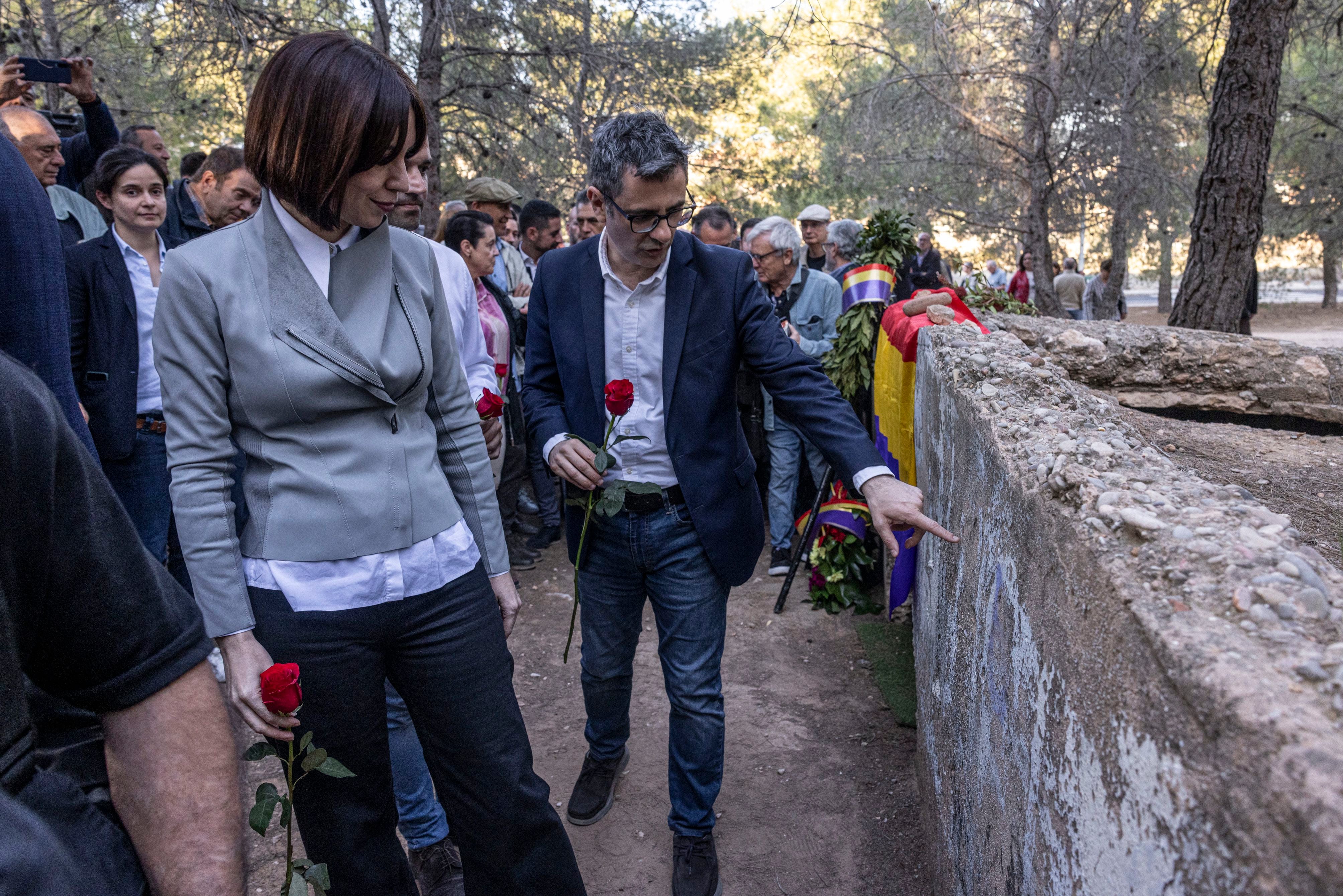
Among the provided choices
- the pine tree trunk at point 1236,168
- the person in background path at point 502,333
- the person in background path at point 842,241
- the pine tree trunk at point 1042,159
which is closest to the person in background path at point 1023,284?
the pine tree trunk at point 1042,159

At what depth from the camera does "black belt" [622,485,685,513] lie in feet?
8.69

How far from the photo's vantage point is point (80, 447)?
3.33 ft

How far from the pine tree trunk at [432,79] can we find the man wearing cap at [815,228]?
122 inches

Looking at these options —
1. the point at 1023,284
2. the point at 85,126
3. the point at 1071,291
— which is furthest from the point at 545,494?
the point at 1071,291

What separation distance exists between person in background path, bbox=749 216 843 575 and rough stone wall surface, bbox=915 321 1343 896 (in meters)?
3.55

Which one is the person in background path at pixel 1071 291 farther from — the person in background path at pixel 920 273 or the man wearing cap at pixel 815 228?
the man wearing cap at pixel 815 228

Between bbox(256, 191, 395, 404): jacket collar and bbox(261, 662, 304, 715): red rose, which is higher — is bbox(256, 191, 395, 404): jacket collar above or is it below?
above

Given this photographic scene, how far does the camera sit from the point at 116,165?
3637 millimetres

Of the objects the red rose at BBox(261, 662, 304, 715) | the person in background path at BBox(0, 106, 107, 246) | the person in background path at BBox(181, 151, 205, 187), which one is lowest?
the red rose at BBox(261, 662, 304, 715)

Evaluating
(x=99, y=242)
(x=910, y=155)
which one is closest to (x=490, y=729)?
(x=99, y=242)

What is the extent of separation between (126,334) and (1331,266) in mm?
26892

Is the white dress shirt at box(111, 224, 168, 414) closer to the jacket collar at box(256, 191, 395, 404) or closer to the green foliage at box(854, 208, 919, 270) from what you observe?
the jacket collar at box(256, 191, 395, 404)

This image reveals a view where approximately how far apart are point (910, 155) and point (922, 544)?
11.4 meters

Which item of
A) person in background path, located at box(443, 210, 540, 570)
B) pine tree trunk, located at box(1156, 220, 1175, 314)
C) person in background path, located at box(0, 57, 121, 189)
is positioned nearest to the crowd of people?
person in background path, located at box(0, 57, 121, 189)
